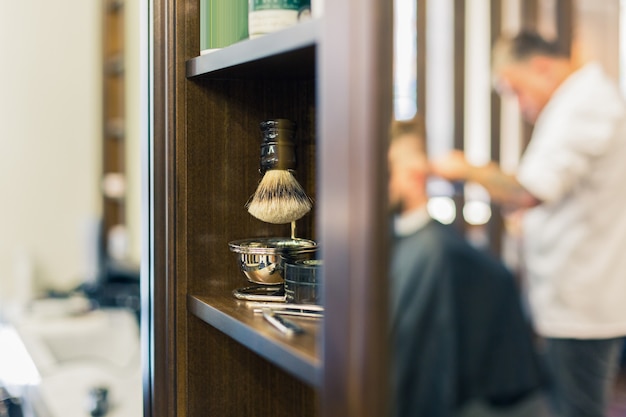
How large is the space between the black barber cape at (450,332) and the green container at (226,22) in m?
0.45

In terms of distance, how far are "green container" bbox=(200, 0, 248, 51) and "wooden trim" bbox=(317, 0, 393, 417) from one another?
1.10ft

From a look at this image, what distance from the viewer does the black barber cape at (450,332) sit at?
0.55 m

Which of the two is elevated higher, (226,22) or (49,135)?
(49,135)

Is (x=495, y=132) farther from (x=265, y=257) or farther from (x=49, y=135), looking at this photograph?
(x=49, y=135)

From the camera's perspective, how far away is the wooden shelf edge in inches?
25.2

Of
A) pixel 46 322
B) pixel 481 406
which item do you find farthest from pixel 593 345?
pixel 46 322

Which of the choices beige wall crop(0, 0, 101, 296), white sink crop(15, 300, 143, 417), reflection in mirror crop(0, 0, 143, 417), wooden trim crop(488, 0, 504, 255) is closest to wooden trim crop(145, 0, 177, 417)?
wooden trim crop(488, 0, 504, 255)

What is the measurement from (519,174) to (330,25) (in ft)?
0.62

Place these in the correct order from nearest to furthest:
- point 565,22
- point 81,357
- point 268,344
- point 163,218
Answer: point 565,22 < point 268,344 < point 163,218 < point 81,357

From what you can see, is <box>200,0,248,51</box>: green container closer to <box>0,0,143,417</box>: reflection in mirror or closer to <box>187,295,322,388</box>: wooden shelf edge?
<box>187,295,322,388</box>: wooden shelf edge

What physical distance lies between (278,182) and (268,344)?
26cm

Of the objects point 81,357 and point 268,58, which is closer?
point 268,58

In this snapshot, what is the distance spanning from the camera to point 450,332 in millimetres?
554

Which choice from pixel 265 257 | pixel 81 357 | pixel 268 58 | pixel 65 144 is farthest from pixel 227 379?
pixel 65 144
